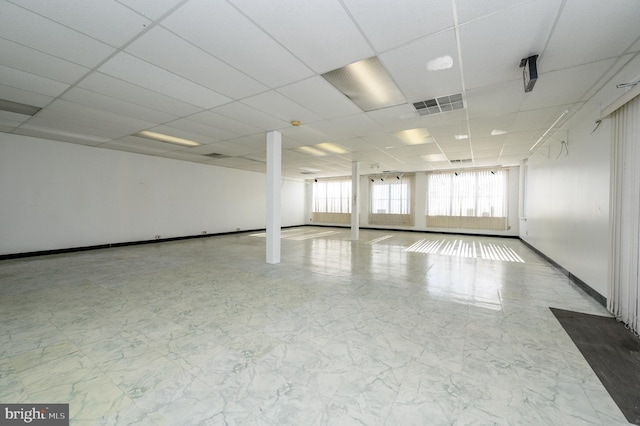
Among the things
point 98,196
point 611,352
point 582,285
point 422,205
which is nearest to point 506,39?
point 611,352

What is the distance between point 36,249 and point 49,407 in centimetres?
731

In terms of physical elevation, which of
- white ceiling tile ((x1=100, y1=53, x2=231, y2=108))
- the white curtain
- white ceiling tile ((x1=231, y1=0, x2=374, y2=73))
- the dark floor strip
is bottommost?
the dark floor strip

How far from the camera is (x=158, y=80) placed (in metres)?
3.42

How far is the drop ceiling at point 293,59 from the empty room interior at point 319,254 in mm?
26

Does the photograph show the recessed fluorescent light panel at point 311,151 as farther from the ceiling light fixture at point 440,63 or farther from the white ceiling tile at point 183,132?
the ceiling light fixture at point 440,63

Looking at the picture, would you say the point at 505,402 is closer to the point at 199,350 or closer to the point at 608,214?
the point at 199,350

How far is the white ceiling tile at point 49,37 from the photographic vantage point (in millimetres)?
2291

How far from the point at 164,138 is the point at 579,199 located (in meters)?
8.94

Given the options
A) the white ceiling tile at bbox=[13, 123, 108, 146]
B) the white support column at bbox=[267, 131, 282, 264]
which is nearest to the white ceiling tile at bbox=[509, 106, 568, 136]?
the white support column at bbox=[267, 131, 282, 264]

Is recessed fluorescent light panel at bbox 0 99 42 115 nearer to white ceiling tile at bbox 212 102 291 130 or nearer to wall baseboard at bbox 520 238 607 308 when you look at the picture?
white ceiling tile at bbox 212 102 291 130

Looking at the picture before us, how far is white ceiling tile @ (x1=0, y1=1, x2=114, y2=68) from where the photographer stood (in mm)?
2291

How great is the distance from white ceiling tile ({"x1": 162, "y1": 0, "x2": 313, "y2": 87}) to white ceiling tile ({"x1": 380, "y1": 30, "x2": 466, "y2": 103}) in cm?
111

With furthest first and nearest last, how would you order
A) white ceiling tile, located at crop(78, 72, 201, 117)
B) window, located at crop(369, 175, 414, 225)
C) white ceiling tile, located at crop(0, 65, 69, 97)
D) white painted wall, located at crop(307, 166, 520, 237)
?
window, located at crop(369, 175, 414, 225) < white painted wall, located at crop(307, 166, 520, 237) < white ceiling tile, located at crop(78, 72, 201, 117) < white ceiling tile, located at crop(0, 65, 69, 97)

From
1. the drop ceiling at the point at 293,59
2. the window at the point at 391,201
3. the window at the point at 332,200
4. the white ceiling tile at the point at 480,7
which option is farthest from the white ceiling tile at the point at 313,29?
the window at the point at 332,200
